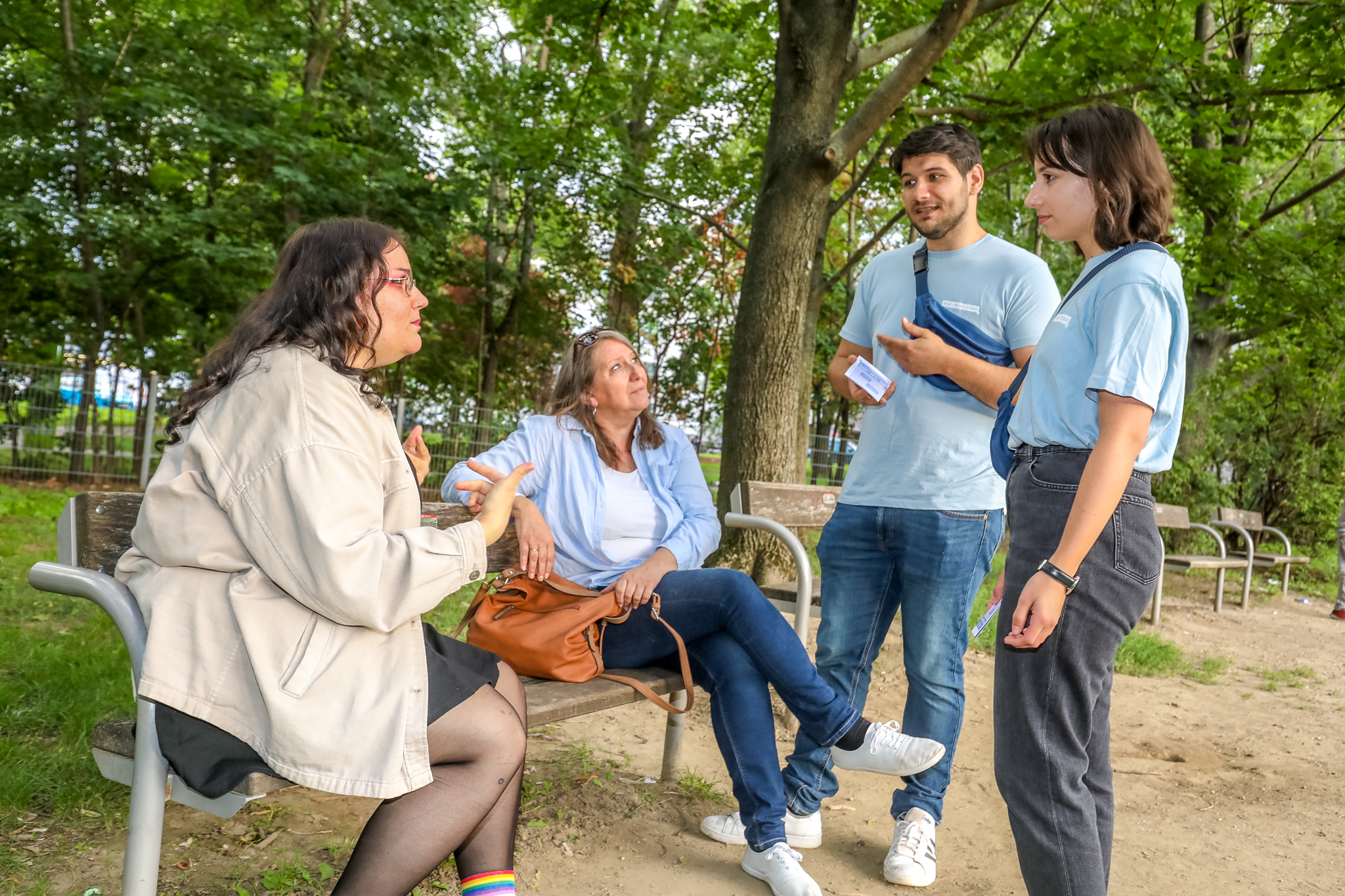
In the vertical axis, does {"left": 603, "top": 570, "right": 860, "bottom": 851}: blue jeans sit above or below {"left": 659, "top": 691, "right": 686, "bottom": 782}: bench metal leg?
above

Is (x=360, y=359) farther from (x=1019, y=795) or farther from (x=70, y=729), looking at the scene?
(x=70, y=729)

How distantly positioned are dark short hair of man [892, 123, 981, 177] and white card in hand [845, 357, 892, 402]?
648mm

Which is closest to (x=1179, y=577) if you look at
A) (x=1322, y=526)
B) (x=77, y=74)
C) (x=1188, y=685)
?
(x=1322, y=526)

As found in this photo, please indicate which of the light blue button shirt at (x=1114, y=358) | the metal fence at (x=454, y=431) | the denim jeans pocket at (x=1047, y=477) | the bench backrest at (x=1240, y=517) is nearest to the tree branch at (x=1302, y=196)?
the bench backrest at (x=1240, y=517)

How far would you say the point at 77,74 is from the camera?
1164 centimetres

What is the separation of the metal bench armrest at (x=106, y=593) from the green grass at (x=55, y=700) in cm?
98

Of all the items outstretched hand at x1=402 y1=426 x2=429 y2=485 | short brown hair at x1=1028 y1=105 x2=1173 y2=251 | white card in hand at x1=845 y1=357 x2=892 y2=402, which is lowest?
outstretched hand at x1=402 y1=426 x2=429 y2=485

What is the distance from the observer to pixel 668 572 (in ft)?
10.3

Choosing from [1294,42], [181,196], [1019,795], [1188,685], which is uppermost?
[1294,42]

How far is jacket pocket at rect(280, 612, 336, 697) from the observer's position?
1895mm

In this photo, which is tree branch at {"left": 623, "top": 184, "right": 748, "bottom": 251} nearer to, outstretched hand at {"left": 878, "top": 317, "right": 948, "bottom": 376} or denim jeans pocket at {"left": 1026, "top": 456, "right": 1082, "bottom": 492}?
outstretched hand at {"left": 878, "top": 317, "right": 948, "bottom": 376}

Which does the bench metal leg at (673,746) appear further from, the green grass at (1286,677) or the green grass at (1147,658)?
the green grass at (1286,677)

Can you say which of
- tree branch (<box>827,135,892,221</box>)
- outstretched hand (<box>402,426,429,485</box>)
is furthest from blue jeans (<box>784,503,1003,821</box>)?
tree branch (<box>827,135,892,221</box>)

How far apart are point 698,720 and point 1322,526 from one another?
37.2ft
